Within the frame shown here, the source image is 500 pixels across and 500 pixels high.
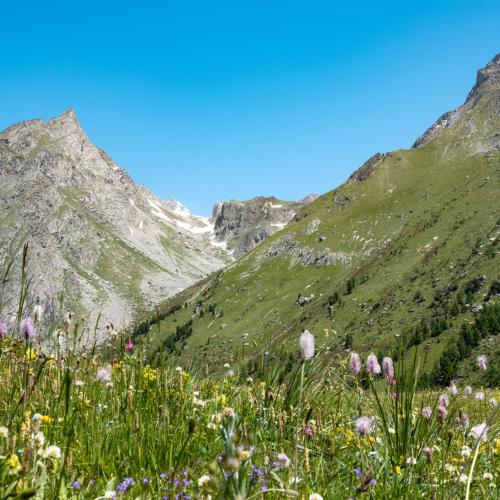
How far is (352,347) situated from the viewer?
604 ft

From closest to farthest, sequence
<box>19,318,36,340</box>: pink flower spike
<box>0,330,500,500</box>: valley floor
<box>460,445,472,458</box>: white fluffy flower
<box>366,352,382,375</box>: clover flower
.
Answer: <box>0,330,500,500</box>: valley floor, <box>19,318,36,340</box>: pink flower spike, <box>460,445,472,458</box>: white fluffy flower, <box>366,352,382,375</box>: clover flower

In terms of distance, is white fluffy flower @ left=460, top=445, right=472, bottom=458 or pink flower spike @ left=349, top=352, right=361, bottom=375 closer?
white fluffy flower @ left=460, top=445, right=472, bottom=458

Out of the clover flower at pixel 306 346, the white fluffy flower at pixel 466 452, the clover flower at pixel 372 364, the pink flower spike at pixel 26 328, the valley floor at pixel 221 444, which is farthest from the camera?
the clover flower at pixel 372 364

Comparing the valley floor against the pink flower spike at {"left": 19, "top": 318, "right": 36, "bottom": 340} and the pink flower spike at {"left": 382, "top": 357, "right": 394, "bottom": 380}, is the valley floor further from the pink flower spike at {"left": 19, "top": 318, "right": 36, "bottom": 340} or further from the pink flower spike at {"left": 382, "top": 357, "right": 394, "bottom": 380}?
the pink flower spike at {"left": 19, "top": 318, "right": 36, "bottom": 340}

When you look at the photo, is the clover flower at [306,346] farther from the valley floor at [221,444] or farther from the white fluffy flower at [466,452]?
the white fluffy flower at [466,452]

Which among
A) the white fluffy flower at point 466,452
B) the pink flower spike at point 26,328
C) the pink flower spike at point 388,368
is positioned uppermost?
the pink flower spike at point 26,328

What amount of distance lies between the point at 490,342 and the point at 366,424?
156 m

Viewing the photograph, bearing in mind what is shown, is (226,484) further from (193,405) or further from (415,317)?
(415,317)

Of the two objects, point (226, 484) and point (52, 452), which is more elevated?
point (52, 452)

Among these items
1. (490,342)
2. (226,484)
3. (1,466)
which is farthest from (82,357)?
(490,342)

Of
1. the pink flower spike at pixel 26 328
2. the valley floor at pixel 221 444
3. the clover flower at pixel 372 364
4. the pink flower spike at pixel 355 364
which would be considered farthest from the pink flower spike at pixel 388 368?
the pink flower spike at pixel 26 328

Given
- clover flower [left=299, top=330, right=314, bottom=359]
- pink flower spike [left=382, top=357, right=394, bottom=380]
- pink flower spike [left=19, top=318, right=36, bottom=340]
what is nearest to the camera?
clover flower [left=299, top=330, right=314, bottom=359]

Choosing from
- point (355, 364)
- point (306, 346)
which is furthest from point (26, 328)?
point (355, 364)

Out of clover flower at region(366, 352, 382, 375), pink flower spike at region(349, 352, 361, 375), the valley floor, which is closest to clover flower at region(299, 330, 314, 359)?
the valley floor
